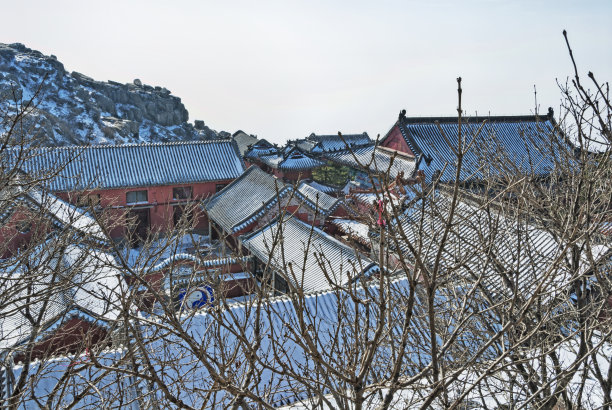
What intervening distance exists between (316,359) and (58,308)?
360 inches

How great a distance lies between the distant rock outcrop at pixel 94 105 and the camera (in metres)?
43.4

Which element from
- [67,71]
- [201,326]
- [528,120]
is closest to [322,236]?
[201,326]

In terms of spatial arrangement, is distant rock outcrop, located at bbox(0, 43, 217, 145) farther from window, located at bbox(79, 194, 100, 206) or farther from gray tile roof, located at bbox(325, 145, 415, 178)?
window, located at bbox(79, 194, 100, 206)

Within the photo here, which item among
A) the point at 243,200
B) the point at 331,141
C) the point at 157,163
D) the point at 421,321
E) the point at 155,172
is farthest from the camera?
the point at 331,141

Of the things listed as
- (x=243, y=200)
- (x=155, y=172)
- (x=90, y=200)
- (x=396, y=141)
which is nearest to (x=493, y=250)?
(x=90, y=200)

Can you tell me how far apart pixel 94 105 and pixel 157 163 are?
27552 millimetres

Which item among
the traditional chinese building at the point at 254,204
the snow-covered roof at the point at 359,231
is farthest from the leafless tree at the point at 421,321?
the traditional chinese building at the point at 254,204

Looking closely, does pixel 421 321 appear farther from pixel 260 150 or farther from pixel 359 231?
pixel 260 150

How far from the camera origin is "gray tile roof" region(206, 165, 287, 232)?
62.8 feet

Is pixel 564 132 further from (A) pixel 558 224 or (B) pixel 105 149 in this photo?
(B) pixel 105 149

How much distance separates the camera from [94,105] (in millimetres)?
48438

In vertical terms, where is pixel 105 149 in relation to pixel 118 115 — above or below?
below

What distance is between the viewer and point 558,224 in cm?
500

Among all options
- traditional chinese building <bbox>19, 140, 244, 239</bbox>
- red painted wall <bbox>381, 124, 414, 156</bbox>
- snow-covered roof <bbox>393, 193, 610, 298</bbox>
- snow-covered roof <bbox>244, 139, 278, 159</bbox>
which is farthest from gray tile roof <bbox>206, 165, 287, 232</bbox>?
snow-covered roof <bbox>244, 139, 278, 159</bbox>
